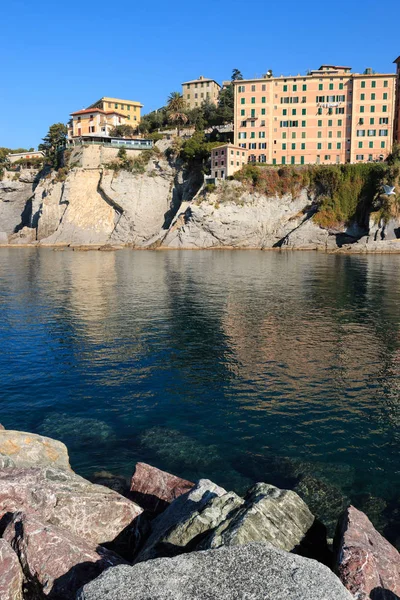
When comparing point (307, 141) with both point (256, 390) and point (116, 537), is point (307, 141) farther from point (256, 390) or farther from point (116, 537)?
point (116, 537)

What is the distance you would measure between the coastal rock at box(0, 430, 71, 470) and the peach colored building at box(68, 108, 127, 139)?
406ft

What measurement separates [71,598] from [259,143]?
367ft

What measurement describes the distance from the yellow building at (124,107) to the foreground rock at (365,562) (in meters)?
143

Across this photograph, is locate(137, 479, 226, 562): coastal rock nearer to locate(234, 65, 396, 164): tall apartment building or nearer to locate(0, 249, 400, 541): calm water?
locate(0, 249, 400, 541): calm water

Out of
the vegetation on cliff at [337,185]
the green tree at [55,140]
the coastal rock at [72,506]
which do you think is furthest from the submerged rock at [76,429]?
the green tree at [55,140]

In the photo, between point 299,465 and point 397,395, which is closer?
point 299,465

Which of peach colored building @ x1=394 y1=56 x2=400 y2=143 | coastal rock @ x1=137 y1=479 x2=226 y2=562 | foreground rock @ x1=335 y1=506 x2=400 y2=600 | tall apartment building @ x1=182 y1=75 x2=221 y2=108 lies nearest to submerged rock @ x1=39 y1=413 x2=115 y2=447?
coastal rock @ x1=137 y1=479 x2=226 y2=562

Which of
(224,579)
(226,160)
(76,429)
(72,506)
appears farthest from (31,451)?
(226,160)

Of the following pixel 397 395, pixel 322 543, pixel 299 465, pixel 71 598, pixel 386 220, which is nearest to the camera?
pixel 71 598

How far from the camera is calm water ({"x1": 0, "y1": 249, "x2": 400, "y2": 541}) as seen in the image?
15344 mm

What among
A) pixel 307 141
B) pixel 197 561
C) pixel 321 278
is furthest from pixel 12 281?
pixel 307 141

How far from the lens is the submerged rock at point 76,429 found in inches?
674

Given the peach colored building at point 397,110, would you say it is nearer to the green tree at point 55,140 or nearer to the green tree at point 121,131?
the green tree at point 121,131

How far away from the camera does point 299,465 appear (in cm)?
1523
